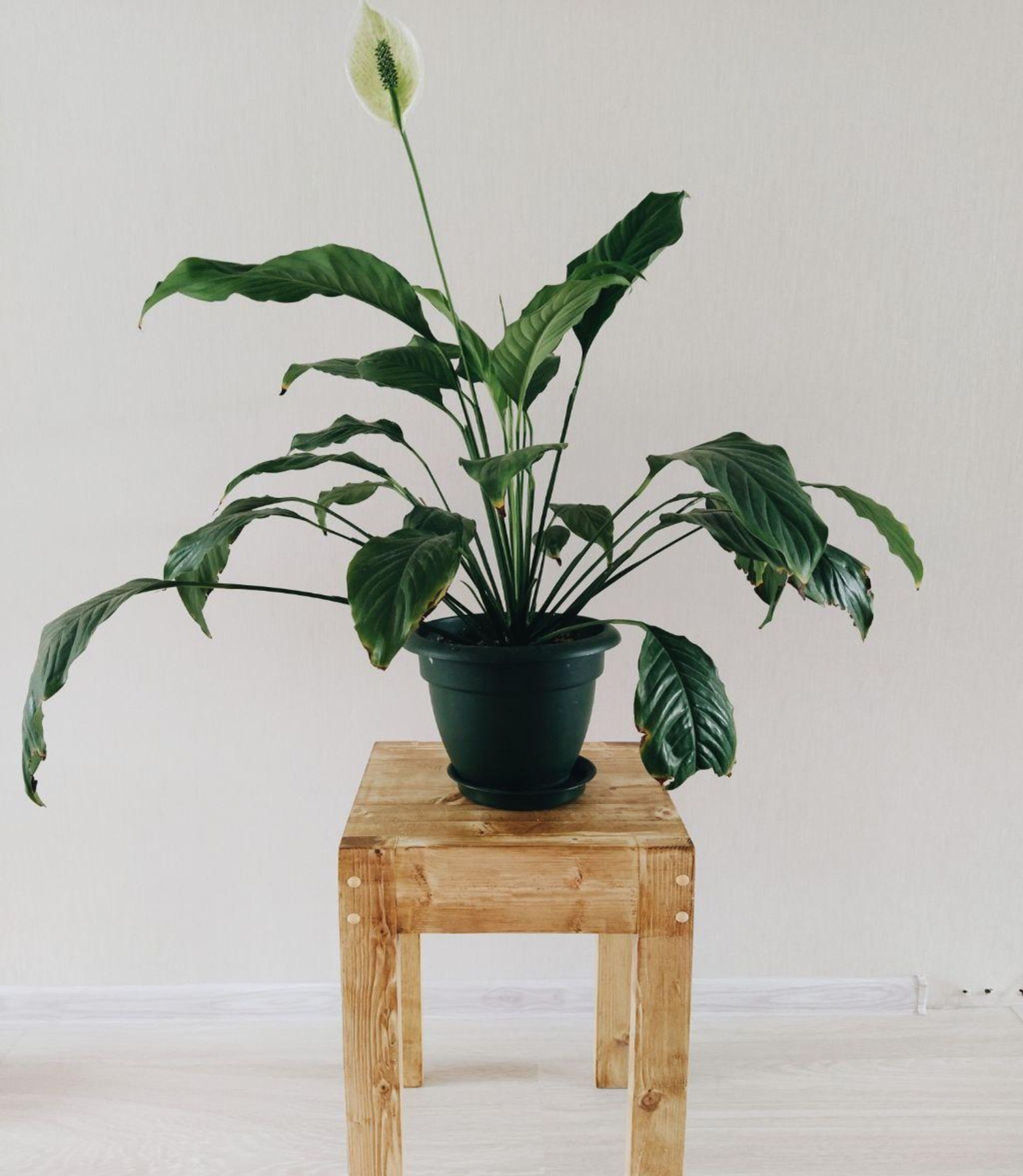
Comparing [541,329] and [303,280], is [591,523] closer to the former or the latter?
[541,329]

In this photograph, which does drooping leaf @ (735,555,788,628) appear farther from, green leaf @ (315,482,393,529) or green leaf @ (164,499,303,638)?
green leaf @ (164,499,303,638)

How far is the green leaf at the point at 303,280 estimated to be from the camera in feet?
3.19

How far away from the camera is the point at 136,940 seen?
1660mm

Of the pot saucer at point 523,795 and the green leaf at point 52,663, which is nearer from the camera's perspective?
the green leaf at point 52,663

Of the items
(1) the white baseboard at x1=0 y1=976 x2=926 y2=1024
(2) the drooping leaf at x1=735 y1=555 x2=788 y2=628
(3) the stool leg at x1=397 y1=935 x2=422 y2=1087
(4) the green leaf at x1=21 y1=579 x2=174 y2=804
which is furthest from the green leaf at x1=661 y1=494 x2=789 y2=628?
(1) the white baseboard at x1=0 y1=976 x2=926 y2=1024

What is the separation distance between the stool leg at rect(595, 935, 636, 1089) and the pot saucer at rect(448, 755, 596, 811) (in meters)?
0.38

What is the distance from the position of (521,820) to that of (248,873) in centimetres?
72

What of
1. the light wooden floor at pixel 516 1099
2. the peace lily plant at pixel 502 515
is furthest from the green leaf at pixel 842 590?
the light wooden floor at pixel 516 1099

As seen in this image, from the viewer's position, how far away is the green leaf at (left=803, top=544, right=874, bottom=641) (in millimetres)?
1043

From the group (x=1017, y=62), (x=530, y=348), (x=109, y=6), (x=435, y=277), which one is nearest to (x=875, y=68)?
(x=1017, y=62)

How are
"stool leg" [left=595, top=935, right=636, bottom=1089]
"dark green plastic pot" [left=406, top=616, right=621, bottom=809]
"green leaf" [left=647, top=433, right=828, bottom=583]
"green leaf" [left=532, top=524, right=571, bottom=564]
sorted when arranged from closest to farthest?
"green leaf" [left=647, top=433, right=828, bottom=583]
"dark green plastic pot" [left=406, top=616, right=621, bottom=809]
"green leaf" [left=532, top=524, right=571, bottom=564]
"stool leg" [left=595, top=935, right=636, bottom=1089]

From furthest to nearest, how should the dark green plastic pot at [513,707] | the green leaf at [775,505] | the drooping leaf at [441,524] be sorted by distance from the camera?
the dark green plastic pot at [513,707]
the drooping leaf at [441,524]
the green leaf at [775,505]

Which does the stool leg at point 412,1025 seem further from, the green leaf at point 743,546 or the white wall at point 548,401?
the green leaf at point 743,546

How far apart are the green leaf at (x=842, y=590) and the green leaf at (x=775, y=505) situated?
157 mm
